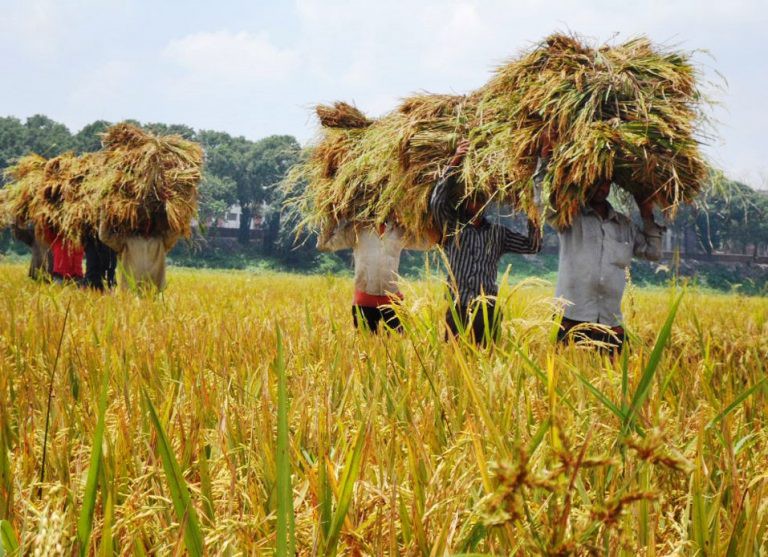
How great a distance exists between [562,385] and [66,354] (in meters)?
1.88

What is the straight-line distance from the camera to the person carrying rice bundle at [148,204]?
5.99 m

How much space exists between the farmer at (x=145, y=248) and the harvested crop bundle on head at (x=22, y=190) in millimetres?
2281

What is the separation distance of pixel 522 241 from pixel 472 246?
1.07 feet

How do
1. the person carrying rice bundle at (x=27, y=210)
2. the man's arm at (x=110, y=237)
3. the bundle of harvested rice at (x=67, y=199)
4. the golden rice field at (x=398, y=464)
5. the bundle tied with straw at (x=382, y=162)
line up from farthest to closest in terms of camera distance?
the person carrying rice bundle at (x=27, y=210) < the bundle of harvested rice at (x=67, y=199) < the man's arm at (x=110, y=237) < the bundle tied with straw at (x=382, y=162) < the golden rice field at (x=398, y=464)

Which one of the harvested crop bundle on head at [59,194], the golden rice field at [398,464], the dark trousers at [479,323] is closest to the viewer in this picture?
the golden rice field at [398,464]

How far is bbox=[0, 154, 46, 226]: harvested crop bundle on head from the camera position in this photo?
26.7 feet

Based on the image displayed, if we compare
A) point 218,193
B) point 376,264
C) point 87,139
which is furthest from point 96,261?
point 87,139

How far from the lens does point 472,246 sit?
12.3 feet

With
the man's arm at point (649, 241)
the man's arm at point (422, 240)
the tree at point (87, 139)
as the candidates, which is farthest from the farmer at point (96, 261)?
the tree at point (87, 139)

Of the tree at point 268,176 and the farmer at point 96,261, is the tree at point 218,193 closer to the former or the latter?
the tree at point 268,176

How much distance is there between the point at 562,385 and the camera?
6.26 ft

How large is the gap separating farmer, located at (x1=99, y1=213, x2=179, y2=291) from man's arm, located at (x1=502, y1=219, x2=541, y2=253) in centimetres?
359

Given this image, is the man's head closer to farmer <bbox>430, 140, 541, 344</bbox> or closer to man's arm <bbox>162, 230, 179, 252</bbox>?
farmer <bbox>430, 140, 541, 344</bbox>

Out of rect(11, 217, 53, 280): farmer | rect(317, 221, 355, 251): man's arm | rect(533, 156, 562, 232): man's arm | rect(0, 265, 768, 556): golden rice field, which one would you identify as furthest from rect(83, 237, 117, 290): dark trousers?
rect(533, 156, 562, 232): man's arm
